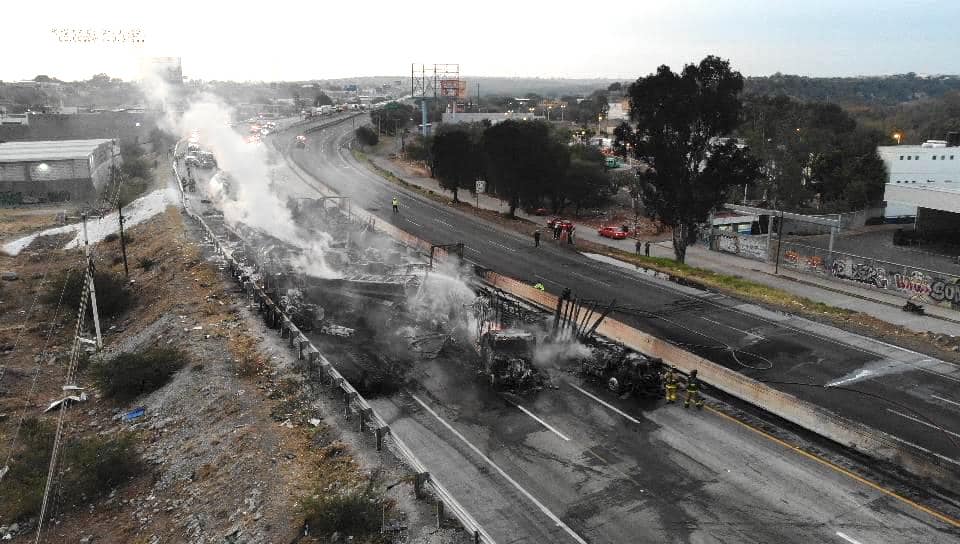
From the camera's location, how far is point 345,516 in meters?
13.5

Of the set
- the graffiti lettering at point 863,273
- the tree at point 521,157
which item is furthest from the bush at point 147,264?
the graffiti lettering at point 863,273

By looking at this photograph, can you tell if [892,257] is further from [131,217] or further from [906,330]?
[131,217]

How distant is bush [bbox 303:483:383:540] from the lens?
1338cm

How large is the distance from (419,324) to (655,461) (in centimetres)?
1240

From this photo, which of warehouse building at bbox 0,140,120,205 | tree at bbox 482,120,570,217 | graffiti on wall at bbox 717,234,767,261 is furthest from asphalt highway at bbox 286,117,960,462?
warehouse building at bbox 0,140,120,205

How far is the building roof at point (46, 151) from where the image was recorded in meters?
66.7

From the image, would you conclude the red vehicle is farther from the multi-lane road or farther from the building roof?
the building roof

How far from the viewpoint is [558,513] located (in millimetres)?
14352

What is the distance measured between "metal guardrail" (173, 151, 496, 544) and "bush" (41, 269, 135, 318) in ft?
17.0

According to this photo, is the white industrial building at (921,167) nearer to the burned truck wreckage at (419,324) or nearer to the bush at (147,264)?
the burned truck wreckage at (419,324)

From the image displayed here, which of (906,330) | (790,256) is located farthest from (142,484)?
(790,256)

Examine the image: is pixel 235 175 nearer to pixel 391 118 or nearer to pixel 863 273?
pixel 863 273

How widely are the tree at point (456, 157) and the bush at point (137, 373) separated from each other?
39.9 m

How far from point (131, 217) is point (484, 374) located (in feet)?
144
